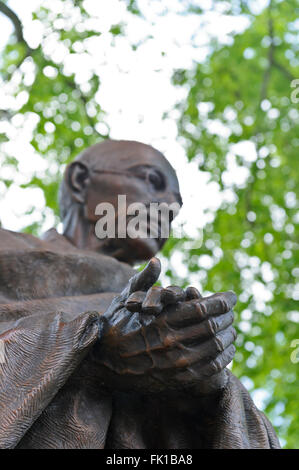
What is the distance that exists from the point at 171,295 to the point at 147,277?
0.42ft

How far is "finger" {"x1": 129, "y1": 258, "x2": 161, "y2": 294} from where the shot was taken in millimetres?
2318

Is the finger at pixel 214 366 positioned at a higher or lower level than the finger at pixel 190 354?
lower

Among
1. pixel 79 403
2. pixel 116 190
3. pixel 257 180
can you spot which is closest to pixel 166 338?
pixel 79 403

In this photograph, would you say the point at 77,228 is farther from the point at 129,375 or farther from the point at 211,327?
the point at 211,327

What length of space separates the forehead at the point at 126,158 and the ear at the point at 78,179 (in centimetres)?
4

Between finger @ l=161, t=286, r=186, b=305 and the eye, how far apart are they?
1.50 metres

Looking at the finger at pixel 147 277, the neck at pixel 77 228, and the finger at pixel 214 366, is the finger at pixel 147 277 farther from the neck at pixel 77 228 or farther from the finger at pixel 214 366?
the neck at pixel 77 228

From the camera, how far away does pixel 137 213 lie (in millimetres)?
3562

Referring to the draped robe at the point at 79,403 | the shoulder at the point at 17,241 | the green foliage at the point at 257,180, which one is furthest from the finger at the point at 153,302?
the green foliage at the point at 257,180

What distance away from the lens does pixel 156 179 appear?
3.74m

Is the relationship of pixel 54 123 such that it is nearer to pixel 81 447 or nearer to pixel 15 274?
pixel 15 274

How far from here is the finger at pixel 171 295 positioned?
7.34ft

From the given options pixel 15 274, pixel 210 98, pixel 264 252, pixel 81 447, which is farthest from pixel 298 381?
pixel 81 447

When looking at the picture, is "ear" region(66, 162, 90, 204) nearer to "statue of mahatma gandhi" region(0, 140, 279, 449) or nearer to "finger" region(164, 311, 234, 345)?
"statue of mahatma gandhi" region(0, 140, 279, 449)
